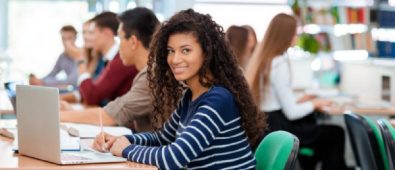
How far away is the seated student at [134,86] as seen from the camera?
377 centimetres

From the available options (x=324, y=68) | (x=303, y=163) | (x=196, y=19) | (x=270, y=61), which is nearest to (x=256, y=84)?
(x=270, y=61)

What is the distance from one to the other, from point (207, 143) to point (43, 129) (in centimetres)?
51

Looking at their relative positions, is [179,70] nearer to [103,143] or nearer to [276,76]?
[103,143]

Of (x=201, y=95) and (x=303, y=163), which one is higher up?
(x=201, y=95)

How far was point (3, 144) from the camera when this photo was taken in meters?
2.98

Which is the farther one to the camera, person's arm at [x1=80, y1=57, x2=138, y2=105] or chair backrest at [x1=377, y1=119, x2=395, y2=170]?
person's arm at [x1=80, y1=57, x2=138, y2=105]

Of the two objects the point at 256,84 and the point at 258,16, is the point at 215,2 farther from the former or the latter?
the point at 256,84

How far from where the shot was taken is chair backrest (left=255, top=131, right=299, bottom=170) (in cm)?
255

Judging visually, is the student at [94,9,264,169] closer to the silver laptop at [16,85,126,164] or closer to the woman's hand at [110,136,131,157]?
the woman's hand at [110,136,131,157]

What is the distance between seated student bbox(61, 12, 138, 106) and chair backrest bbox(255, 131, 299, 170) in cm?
183

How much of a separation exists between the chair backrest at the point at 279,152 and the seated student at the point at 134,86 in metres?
1.12

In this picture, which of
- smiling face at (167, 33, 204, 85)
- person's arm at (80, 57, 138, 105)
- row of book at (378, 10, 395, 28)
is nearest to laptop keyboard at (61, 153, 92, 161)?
smiling face at (167, 33, 204, 85)

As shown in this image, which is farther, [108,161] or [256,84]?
[256,84]

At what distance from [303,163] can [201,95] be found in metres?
3.48
